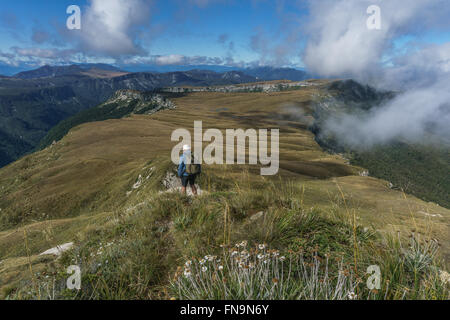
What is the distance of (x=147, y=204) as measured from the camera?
22.5 ft

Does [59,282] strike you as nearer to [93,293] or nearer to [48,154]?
[93,293]

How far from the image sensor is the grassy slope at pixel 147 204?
474 centimetres

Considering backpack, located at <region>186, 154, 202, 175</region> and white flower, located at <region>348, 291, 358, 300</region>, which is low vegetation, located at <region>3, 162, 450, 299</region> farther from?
backpack, located at <region>186, 154, 202, 175</region>

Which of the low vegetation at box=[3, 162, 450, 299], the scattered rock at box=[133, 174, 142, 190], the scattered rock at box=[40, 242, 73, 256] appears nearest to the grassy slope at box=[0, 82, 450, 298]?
the low vegetation at box=[3, 162, 450, 299]

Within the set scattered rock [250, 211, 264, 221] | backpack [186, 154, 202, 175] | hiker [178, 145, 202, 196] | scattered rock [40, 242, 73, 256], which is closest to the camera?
scattered rock [250, 211, 264, 221]

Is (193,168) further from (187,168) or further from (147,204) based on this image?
(147,204)

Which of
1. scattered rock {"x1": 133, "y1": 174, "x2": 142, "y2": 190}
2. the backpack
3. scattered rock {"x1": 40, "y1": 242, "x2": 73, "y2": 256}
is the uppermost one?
the backpack

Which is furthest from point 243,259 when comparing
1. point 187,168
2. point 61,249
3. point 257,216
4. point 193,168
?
point 193,168

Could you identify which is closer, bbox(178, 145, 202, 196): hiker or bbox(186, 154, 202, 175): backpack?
bbox(178, 145, 202, 196): hiker

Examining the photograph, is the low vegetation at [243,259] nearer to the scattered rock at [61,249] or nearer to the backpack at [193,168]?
the scattered rock at [61,249]

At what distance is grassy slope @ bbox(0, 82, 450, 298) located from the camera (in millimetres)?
4738

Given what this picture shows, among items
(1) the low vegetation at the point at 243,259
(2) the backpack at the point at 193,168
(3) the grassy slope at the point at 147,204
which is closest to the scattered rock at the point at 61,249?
(3) the grassy slope at the point at 147,204
